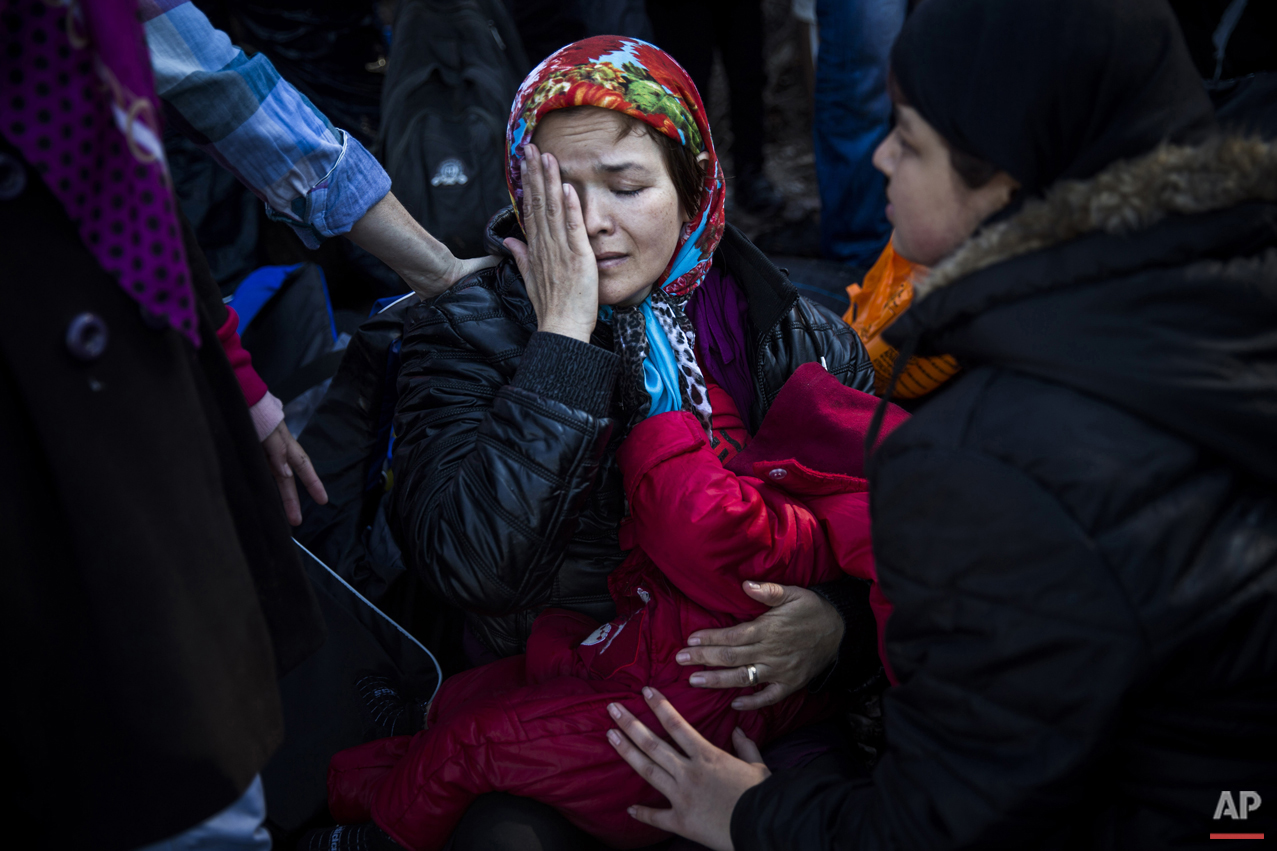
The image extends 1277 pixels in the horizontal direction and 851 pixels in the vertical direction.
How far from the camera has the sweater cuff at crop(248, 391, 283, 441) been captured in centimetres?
159

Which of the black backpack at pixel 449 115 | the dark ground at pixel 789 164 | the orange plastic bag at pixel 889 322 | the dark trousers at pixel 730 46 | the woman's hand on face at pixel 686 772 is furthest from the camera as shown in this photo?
the dark trousers at pixel 730 46

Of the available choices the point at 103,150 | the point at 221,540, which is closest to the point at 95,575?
the point at 221,540

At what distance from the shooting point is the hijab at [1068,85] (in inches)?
37.8

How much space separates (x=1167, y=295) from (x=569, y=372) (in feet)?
2.97

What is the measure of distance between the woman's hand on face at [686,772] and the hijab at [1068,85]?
98 centimetres

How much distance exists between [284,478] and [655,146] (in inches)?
40.7

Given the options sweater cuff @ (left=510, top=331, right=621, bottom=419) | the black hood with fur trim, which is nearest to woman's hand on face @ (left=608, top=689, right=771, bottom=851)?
sweater cuff @ (left=510, top=331, right=621, bottom=419)

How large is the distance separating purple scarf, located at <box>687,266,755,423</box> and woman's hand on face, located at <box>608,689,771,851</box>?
29.2 inches

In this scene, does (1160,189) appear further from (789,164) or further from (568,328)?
(789,164)

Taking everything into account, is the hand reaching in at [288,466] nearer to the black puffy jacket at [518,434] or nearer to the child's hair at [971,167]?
the black puffy jacket at [518,434]

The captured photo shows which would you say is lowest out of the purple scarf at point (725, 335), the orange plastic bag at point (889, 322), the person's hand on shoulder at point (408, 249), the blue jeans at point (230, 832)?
the orange plastic bag at point (889, 322)

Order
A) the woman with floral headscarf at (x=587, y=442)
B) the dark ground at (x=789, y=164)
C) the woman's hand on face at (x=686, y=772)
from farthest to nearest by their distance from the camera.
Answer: the dark ground at (x=789, y=164)
the woman with floral headscarf at (x=587, y=442)
the woman's hand on face at (x=686, y=772)

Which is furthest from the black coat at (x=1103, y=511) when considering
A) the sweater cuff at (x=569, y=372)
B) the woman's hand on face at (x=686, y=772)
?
the sweater cuff at (x=569, y=372)

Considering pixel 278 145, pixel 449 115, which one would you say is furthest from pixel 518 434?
pixel 449 115
